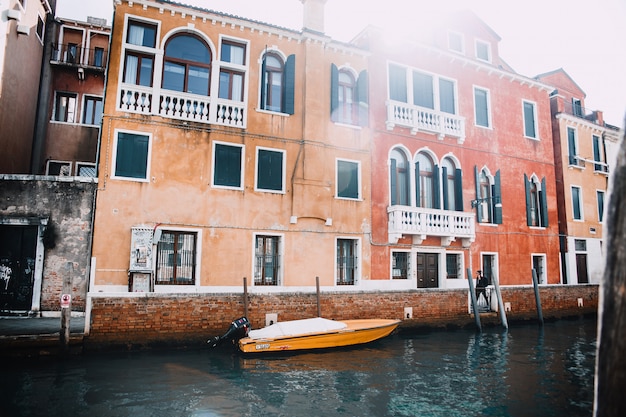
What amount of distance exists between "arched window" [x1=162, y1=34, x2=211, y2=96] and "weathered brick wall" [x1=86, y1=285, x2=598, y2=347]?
19.0ft

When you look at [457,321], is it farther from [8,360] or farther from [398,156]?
[8,360]

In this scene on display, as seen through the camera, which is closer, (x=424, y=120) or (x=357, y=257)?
(x=357, y=257)

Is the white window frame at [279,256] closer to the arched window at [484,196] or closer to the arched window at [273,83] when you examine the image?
the arched window at [273,83]

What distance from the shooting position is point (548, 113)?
1725 cm

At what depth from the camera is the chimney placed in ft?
41.8

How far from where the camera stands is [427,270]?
13.7 metres

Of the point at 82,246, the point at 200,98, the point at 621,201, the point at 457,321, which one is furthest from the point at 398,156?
the point at 621,201

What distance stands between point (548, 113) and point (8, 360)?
19.5 m

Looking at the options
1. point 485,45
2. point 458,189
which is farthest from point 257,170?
point 485,45

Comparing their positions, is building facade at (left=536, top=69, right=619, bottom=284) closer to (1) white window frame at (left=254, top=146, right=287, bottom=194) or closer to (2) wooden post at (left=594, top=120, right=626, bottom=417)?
(1) white window frame at (left=254, top=146, right=287, bottom=194)

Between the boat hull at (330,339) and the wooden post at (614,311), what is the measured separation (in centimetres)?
790

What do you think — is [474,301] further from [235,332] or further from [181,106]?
[181,106]

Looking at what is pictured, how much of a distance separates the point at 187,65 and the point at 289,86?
2.90 metres

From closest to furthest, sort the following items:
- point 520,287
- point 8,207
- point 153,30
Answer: point 8,207 < point 153,30 < point 520,287
